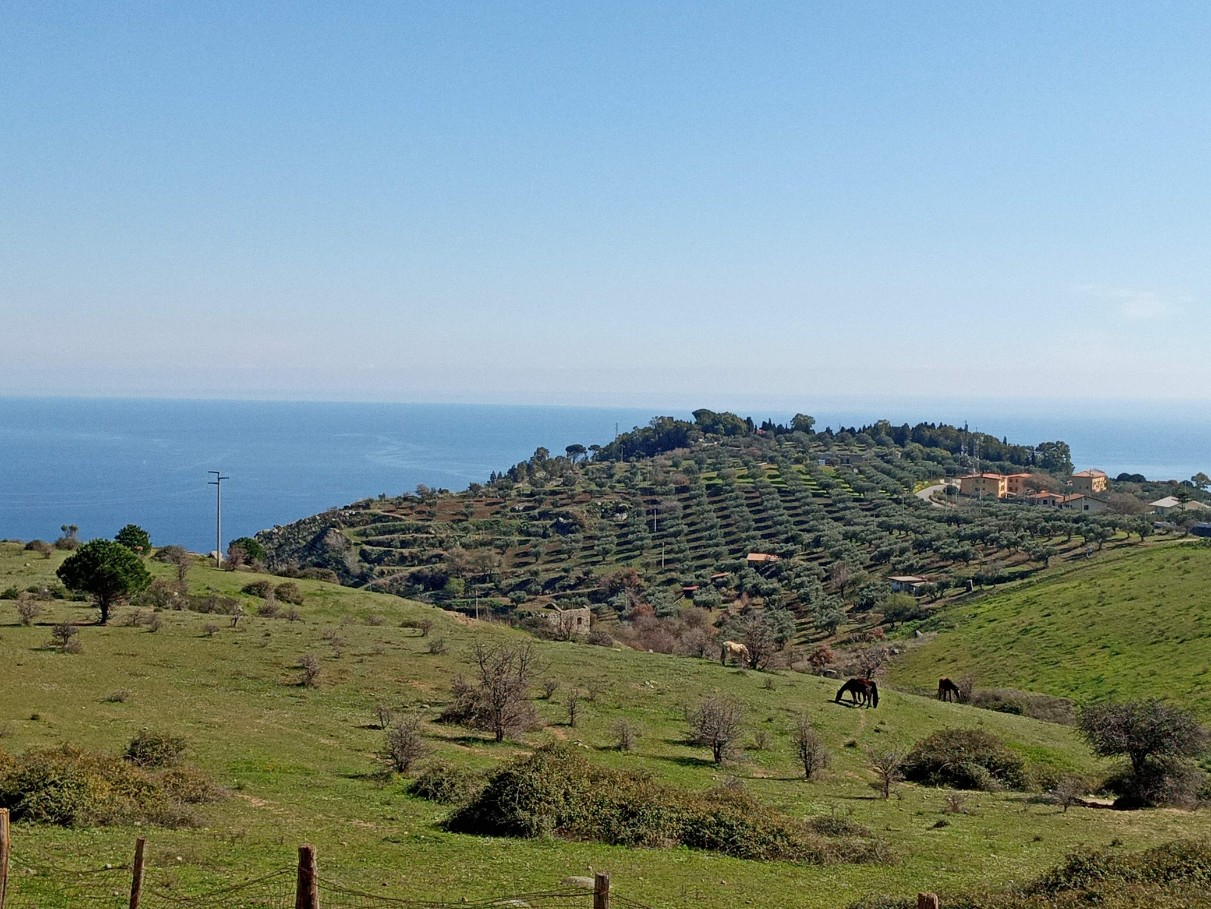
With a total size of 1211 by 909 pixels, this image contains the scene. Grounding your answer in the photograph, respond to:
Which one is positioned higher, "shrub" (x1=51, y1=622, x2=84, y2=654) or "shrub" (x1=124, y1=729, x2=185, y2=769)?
"shrub" (x1=124, y1=729, x2=185, y2=769)

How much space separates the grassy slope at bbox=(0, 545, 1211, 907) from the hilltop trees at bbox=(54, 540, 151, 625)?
1.63 meters

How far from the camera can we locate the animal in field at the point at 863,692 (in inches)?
1662

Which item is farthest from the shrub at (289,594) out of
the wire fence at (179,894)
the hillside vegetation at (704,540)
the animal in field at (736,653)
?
the wire fence at (179,894)

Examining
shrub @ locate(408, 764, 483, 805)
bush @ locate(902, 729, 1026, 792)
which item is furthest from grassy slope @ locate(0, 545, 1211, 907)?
bush @ locate(902, 729, 1026, 792)

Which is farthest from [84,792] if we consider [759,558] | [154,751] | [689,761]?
[759,558]

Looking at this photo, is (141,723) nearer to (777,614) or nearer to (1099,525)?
(777,614)

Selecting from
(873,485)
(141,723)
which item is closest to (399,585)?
(873,485)

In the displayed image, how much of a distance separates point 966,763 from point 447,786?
18.8 m

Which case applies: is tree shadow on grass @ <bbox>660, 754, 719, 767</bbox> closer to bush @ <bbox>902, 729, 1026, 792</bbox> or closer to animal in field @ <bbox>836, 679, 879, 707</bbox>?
bush @ <bbox>902, 729, 1026, 792</bbox>

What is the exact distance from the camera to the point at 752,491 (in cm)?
16162

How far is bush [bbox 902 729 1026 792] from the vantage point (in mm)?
31125

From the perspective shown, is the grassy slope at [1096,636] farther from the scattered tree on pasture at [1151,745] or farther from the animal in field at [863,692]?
the scattered tree on pasture at [1151,745]

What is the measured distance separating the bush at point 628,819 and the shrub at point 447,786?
165 centimetres

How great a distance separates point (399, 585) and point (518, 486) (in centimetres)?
6562
